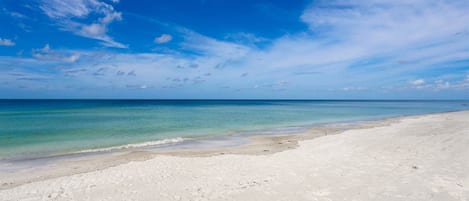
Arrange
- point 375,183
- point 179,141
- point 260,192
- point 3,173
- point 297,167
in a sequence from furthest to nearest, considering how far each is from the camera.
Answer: point 179,141 < point 3,173 < point 297,167 < point 375,183 < point 260,192

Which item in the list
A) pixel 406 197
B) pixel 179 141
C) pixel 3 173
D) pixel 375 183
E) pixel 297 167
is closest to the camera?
pixel 406 197

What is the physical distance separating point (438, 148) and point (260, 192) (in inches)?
322

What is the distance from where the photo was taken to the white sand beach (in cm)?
592

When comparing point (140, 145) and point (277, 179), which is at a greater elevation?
point (277, 179)

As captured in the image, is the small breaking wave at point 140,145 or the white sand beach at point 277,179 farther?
the small breaking wave at point 140,145

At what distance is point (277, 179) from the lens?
22.9ft

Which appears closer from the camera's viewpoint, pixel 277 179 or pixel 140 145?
pixel 277 179

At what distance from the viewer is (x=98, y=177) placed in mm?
A: 7633

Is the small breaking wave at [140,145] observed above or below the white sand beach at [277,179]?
below

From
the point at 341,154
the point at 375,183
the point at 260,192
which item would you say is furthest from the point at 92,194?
the point at 341,154

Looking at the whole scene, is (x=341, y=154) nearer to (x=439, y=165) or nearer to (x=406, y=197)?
(x=439, y=165)

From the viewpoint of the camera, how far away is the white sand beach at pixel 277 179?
233 inches

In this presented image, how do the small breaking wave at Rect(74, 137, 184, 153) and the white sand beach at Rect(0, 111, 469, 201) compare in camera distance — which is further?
the small breaking wave at Rect(74, 137, 184, 153)

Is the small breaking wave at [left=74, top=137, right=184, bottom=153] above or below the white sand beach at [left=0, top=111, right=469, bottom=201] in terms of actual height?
below
